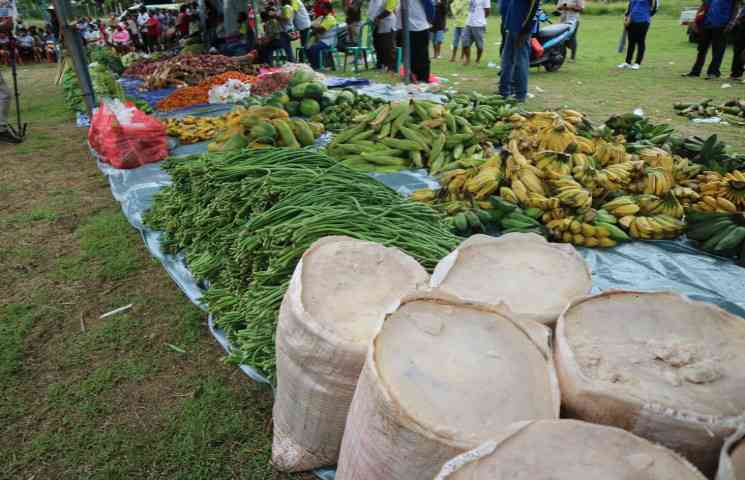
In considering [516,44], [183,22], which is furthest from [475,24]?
[183,22]

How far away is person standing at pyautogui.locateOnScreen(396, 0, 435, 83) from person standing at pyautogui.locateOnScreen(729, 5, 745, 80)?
19.8 ft

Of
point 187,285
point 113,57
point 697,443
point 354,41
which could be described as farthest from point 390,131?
point 113,57

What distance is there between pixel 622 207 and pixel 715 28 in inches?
347

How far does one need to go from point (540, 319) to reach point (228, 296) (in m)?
1.70

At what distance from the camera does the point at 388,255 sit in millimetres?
1874

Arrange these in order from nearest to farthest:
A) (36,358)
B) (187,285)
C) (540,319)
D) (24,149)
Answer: (540,319), (36,358), (187,285), (24,149)

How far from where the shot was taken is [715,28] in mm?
9266

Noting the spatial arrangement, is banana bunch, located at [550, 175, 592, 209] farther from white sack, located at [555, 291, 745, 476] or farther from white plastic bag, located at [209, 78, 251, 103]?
white plastic bag, located at [209, 78, 251, 103]

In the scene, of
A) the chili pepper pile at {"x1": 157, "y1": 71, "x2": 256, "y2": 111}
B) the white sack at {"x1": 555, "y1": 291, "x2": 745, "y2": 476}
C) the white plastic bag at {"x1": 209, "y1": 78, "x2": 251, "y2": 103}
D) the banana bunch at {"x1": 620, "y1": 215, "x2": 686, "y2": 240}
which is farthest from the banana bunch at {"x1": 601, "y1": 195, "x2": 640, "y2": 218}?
the chili pepper pile at {"x1": 157, "y1": 71, "x2": 256, "y2": 111}

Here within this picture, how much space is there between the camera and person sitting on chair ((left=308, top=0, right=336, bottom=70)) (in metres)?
12.8

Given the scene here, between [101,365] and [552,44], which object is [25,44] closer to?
[552,44]

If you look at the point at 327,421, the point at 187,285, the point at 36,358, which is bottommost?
the point at 36,358

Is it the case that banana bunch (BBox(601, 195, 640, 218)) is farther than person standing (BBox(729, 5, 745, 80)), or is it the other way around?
person standing (BBox(729, 5, 745, 80))

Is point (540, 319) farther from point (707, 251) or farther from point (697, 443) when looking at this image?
point (707, 251)
